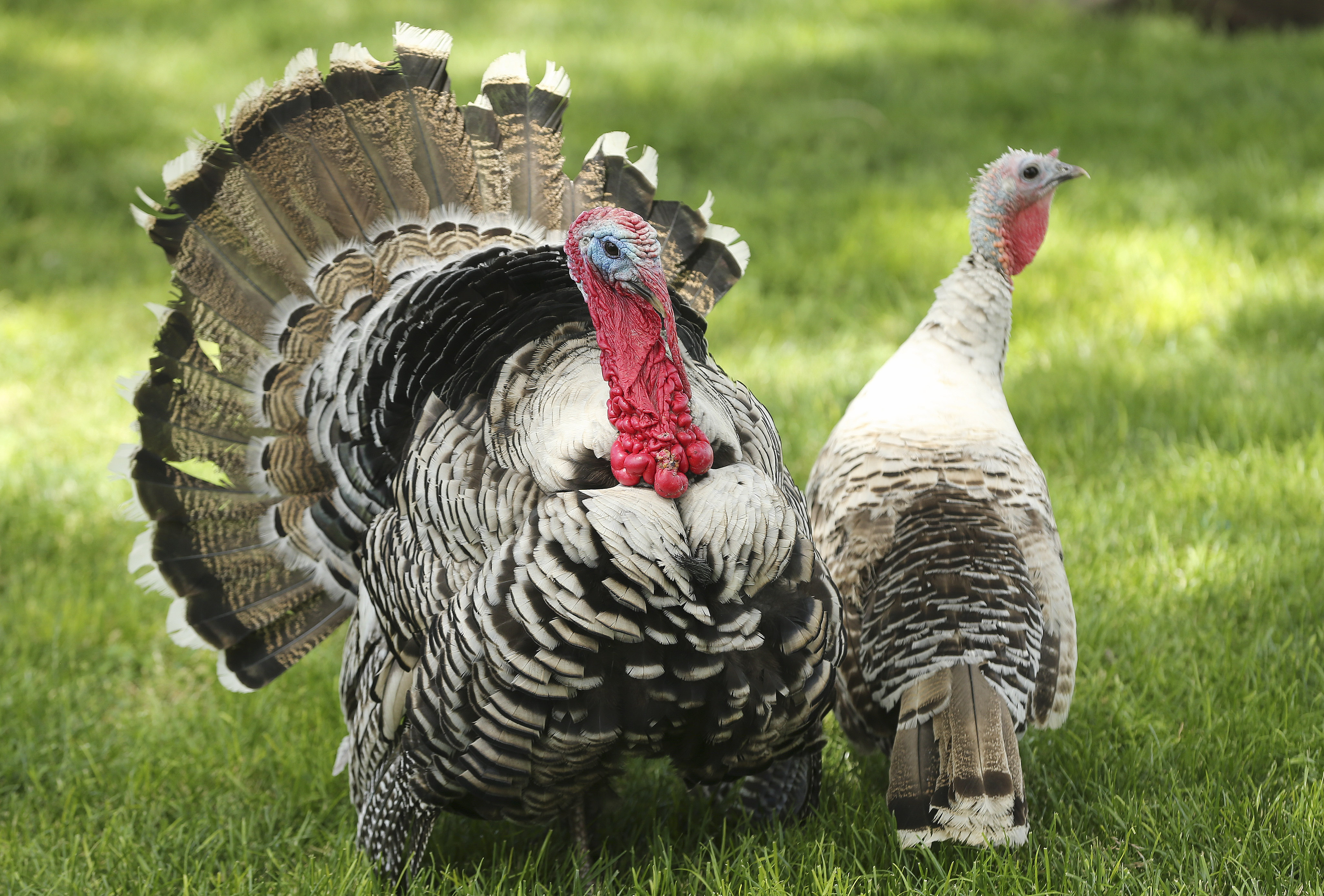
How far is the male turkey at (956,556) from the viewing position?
291cm

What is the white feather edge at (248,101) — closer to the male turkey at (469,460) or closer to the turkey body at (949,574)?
the male turkey at (469,460)

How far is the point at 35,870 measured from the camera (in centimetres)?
323

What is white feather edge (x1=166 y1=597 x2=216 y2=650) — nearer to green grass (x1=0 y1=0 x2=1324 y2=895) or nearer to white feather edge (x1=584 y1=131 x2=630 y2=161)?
green grass (x1=0 y1=0 x2=1324 y2=895)

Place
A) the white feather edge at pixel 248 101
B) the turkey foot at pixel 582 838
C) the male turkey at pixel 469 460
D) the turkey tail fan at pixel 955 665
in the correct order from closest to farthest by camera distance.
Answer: the male turkey at pixel 469 460
the turkey tail fan at pixel 955 665
the turkey foot at pixel 582 838
the white feather edge at pixel 248 101

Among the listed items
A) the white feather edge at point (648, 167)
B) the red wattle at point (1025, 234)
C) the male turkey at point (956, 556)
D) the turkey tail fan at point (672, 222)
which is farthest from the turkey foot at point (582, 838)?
the red wattle at point (1025, 234)

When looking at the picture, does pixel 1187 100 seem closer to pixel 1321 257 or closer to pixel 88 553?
pixel 1321 257

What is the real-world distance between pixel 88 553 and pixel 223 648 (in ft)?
4.84

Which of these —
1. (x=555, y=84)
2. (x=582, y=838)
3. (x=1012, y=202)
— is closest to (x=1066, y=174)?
(x=1012, y=202)

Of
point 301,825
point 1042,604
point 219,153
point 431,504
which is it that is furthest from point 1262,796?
point 219,153

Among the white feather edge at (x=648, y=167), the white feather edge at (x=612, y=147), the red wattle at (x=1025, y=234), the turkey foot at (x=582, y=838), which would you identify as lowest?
the turkey foot at (x=582, y=838)

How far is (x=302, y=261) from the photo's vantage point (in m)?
3.75

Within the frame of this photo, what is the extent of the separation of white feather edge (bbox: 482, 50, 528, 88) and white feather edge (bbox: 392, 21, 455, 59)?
0.14 meters

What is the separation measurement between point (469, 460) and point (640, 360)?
0.53 meters

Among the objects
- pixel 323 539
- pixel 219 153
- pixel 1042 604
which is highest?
pixel 219 153
